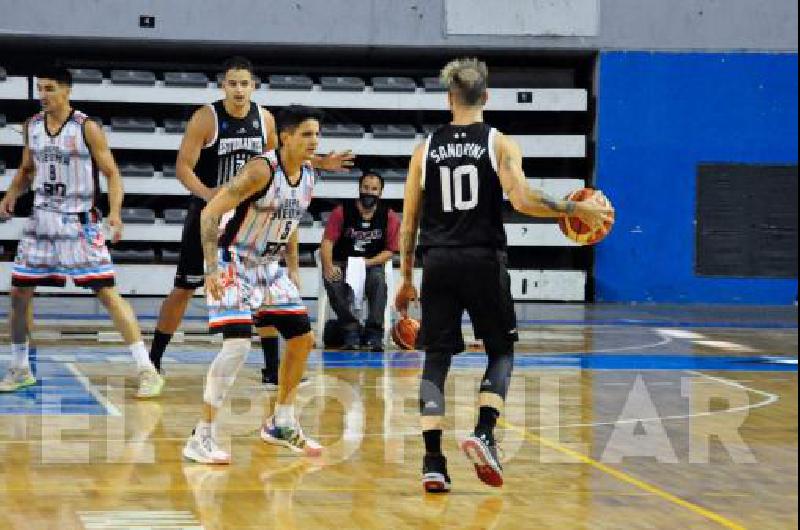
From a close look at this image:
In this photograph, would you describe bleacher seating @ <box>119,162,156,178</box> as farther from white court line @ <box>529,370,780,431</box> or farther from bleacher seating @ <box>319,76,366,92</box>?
white court line @ <box>529,370,780,431</box>

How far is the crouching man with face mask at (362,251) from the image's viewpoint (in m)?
13.9

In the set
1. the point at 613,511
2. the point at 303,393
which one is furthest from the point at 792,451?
the point at 303,393

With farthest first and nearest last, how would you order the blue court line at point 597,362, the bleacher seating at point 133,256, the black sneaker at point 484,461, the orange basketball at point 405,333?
the bleacher seating at point 133,256 < the orange basketball at point 405,333 < the blue court line at point 597,362 < the black sneaker at point 484,461

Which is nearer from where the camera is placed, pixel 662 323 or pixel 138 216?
pixel 662 323

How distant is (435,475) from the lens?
20.5 ft

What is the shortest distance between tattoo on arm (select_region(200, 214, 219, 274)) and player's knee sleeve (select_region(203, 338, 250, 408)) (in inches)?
16.1

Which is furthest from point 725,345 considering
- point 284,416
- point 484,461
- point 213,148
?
point 484,461

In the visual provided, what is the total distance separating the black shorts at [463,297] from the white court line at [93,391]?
2767 millimetres

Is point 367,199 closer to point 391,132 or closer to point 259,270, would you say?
point 259,270

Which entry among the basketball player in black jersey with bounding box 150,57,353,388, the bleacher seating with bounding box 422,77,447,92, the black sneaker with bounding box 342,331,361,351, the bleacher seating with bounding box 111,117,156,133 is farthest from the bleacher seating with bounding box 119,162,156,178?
the basketball player in black jersey with bounding box 150,57,353,388

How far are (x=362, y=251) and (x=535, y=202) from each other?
7876 millimetres

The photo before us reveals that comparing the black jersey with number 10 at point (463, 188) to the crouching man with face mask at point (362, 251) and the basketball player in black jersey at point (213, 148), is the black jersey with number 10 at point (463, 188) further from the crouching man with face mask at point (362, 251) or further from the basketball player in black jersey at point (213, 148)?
the crouching man with face mask at point (362, 251)

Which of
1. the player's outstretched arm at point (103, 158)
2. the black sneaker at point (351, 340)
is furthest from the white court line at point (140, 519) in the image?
the black sneaker at point (351, 340)

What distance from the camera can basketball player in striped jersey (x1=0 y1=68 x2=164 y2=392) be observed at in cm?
951
